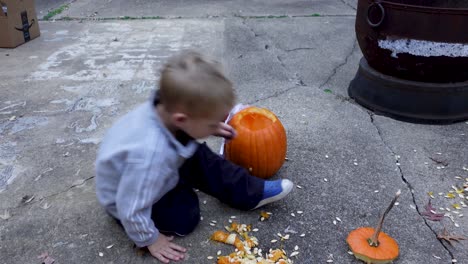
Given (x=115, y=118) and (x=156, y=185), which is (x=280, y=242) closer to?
(x=156, y=185)

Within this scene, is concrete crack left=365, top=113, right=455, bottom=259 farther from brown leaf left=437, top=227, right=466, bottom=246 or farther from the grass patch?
the grass patch

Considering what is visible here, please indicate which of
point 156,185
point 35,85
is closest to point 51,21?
point 35,85

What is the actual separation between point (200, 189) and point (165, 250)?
40cm

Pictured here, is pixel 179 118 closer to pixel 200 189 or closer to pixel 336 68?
pixel 200 189

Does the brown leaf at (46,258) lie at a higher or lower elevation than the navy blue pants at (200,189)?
lower

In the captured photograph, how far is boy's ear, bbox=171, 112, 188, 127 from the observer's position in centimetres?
169

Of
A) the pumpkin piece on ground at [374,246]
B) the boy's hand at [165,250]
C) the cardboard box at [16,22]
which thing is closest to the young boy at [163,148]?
the boy's hand at [165,250]

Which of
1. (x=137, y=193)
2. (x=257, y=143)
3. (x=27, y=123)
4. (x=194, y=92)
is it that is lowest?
(x=27, y=123)

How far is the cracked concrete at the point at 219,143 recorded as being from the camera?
215cm

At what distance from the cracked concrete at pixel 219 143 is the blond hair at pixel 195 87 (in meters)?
0.78

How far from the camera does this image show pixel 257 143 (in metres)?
2.42

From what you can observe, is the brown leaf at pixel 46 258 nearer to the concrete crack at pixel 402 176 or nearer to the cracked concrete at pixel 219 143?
the cracked concrete at pixel 219 143

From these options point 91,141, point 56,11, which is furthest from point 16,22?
point 91,141

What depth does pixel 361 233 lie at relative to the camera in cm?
213
